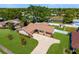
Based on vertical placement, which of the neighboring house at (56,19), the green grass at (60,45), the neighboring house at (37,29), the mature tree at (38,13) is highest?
the mature tree at (38,13)

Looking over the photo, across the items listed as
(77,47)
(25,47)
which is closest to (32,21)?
(25,47)

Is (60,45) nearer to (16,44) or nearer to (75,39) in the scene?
(75,39)

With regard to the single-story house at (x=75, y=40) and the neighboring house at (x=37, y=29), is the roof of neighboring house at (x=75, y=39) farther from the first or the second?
the neighboring house at (x=37, y=29)

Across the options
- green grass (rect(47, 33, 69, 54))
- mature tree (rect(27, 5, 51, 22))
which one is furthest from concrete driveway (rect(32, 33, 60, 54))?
mature tree (rect(27, 5, 51, 22))

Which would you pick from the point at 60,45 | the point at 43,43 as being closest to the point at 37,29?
the point at 43,43

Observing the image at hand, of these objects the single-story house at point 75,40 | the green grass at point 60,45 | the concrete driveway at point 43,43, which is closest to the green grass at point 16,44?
the concrete driveway at point 43,43

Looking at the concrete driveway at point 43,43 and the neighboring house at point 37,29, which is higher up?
the neighboring house at point 37,29

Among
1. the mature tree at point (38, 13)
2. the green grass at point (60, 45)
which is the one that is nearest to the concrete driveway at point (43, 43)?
the green grass at point (60, 45)
